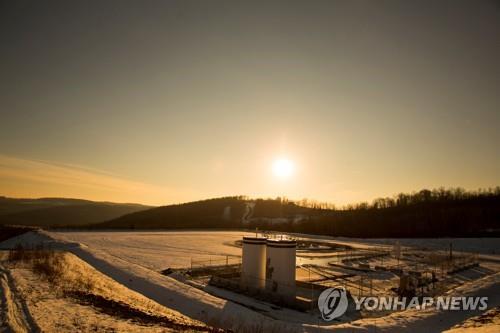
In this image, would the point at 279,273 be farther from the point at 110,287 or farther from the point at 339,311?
the point at 110,287

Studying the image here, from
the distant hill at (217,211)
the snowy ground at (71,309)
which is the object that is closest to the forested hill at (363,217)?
the distant hill at (217,211)

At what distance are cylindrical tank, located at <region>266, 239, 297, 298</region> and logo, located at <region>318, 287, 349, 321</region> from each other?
6.75 ft

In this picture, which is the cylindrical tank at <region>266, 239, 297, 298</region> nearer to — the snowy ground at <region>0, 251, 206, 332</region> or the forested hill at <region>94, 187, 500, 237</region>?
the snowy ground at <region>0, 251, 206, 332</region>

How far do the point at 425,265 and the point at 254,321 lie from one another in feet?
84.5

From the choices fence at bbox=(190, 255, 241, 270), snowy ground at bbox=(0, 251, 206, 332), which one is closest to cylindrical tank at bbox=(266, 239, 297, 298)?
snowy ground at bbox=(0, 251, 206, 332)

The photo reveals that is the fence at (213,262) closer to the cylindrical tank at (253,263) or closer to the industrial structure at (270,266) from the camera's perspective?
the cylindrical tank at (253,263)

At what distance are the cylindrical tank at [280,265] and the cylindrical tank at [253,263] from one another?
0.58m

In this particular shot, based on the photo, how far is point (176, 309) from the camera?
15.9m

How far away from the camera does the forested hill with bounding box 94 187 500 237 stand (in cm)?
7900

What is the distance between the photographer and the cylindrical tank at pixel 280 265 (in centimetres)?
1928

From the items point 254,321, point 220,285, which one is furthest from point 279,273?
Answer: point 254,321

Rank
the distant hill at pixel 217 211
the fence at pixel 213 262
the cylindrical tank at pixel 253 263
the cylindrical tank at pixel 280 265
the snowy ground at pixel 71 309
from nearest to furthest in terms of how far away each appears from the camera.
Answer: the snowy ground at pixel 71 309
the cylindrical tank at pixel 280 265
the cylindrical tank at pixel 253 263
the fence at pixel 213 262
the distant hill at pixel 217 211

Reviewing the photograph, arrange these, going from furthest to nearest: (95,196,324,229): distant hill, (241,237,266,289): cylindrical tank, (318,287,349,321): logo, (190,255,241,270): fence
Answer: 1. (95,196,324,229): distant hill
2. (190,255,241,270): fence
3. (241,237,266,289): cylindrical tank
4. (318,287,349,321): logo

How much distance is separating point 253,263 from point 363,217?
3855 inches
